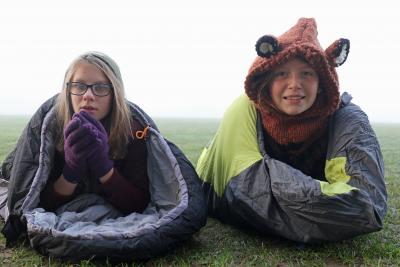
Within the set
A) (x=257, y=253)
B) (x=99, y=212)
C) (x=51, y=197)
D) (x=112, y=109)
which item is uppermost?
(x=112, y=109)

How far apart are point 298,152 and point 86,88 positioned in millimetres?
1702

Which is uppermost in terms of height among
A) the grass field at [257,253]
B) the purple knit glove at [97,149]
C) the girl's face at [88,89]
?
the girl's face at [88,89]

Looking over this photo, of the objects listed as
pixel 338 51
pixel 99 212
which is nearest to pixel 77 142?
pixel 99 212

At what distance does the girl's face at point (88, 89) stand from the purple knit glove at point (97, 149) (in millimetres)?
256

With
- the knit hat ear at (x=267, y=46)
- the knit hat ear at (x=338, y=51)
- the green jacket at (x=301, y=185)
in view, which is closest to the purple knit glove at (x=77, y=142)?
the green jacket at (x=301, y=185)

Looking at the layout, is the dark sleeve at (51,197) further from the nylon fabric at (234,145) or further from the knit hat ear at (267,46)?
the knit hat ear at (267,46)

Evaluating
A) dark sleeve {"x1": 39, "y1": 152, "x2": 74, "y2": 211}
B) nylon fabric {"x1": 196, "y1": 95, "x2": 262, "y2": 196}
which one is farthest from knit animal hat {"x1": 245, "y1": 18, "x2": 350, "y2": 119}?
dark sleeve {"x1": 39, "y1": 152, "x2": 74, "y2": 211}

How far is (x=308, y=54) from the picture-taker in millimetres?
3111

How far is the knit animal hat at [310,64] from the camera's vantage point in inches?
125

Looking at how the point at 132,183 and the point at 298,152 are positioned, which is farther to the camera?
the point at 298,152

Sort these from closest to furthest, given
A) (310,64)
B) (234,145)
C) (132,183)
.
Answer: (310,64) < (132,183) < (234,145)

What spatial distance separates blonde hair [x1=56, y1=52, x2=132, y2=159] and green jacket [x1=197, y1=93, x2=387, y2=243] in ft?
2.71

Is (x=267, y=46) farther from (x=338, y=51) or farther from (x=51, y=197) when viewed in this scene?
(x=51, y=197)

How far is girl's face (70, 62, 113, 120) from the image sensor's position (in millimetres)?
3107
